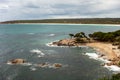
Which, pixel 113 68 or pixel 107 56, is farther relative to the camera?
pixel 107 56

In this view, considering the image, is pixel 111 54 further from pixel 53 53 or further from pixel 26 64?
pixel 26 64

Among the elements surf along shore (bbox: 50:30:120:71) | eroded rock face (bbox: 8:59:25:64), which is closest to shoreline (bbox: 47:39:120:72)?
surf along shore (bbox: 50:30:120:71)

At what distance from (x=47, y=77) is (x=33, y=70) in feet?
23.7

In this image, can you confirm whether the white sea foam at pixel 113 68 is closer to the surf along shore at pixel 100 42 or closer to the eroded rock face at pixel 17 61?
the surf along shore at pixel 100 42

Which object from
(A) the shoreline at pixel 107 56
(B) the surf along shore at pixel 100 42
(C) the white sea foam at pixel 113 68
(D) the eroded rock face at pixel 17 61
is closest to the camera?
(C) the white sea foam at pixel 113 68

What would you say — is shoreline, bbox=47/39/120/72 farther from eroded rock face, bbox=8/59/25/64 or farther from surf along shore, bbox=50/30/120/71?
eroded rock face, bbox=8/59/25/64

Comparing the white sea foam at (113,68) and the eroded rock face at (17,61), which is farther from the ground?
the white sea foam at (113,68)

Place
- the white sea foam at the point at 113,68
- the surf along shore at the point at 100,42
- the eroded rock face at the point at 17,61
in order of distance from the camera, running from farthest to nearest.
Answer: the surf along shore at the point at 100,42, the eroded rock face at the point at 17,61, the white sea foam at the point at 113,68

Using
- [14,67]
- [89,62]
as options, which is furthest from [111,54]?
[14,67]

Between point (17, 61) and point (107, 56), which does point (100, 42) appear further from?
point (17, 61)

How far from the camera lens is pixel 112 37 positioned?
10775cm

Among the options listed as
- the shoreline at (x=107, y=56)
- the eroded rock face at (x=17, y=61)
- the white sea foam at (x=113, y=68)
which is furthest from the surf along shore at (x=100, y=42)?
the eroded rock face at (x=17, y=61)

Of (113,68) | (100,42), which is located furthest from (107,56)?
(100,42)

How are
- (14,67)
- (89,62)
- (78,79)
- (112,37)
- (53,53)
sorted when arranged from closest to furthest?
(78,79), (14,67), (89,62), (53,53), (112,37)
